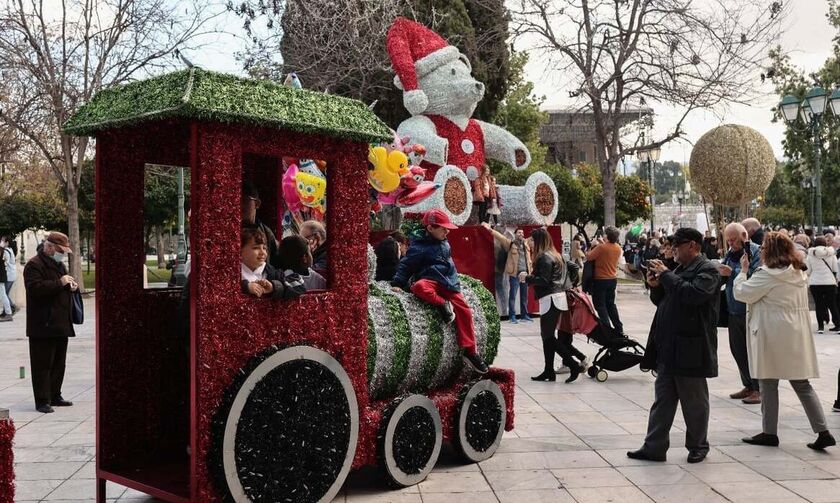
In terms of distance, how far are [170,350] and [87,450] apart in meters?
1.83

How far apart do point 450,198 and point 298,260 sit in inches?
314

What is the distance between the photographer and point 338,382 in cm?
456

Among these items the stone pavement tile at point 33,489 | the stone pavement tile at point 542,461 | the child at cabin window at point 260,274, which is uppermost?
the child at cabin window at point 260,274

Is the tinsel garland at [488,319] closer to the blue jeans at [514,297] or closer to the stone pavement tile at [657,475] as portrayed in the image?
the stone pavement tile at [657,475]

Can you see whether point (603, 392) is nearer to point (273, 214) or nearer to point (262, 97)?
point (273, 214)

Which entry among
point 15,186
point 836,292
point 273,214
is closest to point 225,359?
point 273,214

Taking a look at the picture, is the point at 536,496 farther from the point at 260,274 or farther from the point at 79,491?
the point at 79,491

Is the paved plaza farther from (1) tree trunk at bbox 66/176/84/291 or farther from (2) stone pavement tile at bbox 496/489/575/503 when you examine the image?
(1) tree trunk at bbox 66/176/84/291

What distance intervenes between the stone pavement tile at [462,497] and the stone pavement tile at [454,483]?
2.5 inches

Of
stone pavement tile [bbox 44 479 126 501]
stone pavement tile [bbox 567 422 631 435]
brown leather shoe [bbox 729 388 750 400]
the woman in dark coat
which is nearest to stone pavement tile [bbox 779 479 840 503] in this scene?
stone pavement tile [bbox 567 422 631 435]

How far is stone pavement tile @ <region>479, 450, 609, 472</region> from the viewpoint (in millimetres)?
5609

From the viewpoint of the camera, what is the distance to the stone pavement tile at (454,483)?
510 centimetres

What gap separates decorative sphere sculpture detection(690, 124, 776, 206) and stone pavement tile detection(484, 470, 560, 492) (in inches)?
467

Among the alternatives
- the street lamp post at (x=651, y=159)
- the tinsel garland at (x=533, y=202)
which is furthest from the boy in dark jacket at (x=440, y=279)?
the street lamp post at (x=651, y=159)
